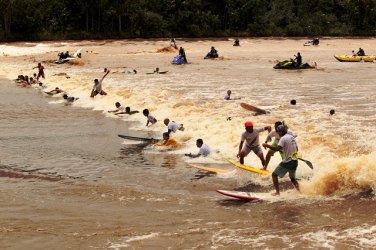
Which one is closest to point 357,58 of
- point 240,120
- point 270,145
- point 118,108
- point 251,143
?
point 118,108

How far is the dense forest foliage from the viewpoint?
69188mm

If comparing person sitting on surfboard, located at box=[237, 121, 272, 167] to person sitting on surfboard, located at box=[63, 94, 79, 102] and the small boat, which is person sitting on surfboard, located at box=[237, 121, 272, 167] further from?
the small boat

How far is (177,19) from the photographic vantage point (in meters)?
74.4

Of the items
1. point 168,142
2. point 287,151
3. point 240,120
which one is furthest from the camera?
point 240,120

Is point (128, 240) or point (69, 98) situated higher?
point (69, 98)

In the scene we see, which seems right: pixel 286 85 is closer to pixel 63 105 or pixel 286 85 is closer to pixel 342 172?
pixel 63 105

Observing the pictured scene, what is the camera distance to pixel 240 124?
19.0 meters

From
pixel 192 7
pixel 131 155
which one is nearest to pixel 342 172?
pixel 131 155

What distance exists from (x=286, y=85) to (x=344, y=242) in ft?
71.5

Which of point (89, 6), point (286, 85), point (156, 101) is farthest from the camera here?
point (89, 6)

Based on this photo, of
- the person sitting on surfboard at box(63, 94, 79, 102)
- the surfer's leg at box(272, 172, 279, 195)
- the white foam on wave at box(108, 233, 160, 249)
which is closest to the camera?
the white foam on wave at box(108, 233, 160, 249)

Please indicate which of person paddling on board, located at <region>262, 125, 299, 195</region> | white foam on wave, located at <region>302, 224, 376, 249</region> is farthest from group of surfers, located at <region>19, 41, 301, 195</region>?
white foam on wave, located at <region>302, 224, 376, 249</region>

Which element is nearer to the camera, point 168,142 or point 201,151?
point 201,151

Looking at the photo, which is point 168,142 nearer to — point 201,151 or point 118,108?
point 201,151
